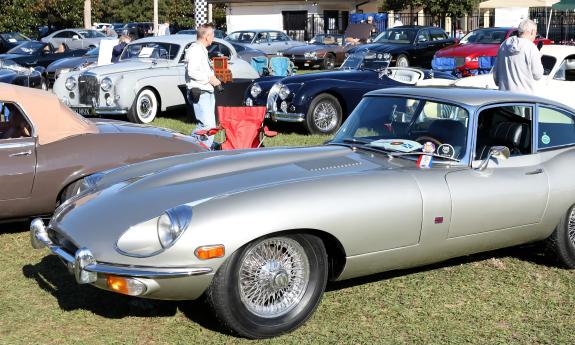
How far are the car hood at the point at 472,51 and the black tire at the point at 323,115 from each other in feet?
23.9

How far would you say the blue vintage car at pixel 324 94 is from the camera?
440 inches

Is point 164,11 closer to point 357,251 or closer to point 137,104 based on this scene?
point 137,104

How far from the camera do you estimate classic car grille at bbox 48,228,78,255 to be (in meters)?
4.09

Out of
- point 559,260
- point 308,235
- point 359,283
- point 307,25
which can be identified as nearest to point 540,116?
point 559,260

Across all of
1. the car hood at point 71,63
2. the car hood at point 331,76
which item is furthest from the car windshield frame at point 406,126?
the car hood at point 71,63

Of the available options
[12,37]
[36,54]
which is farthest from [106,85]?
[12,37]

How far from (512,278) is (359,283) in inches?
42.8

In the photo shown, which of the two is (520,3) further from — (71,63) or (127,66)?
(127,66)

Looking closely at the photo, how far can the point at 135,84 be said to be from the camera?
493 inches

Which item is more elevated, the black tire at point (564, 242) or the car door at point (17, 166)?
the car door at point (17, 166)

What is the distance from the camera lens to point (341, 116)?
37.7 feet

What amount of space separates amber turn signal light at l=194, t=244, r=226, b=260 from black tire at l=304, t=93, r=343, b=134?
24.6 feet

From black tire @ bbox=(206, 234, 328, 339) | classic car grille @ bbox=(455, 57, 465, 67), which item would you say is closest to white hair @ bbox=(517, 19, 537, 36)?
black tire @ bbox=(206, 234, 328, 339)

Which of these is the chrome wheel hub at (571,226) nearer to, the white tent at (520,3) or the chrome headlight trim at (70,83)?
the chrome headlight trim at (70,83)
